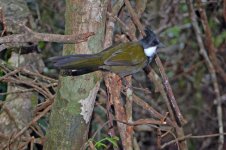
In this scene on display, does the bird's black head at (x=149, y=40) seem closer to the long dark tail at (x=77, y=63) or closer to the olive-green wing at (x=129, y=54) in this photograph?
the olive-green wing at (x=129, y=54)

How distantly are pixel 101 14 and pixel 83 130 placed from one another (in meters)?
0.55

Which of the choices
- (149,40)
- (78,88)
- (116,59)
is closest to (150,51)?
(149,40)

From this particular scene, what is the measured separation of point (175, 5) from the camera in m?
4.85

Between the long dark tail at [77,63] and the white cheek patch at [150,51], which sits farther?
the white cheek patch at [150,51]

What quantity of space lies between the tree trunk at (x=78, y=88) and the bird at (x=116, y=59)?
0.04 meters

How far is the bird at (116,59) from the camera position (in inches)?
91.7

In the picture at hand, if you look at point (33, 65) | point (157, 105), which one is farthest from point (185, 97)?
point (33, 65)

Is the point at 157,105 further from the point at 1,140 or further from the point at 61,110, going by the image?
the point at 61,110

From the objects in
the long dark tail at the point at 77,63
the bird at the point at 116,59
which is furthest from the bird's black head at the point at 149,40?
the long dark tail at the point at 77,63

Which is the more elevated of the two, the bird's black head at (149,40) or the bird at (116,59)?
the bird's black head at (149,40)

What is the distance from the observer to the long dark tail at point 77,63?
7.57 ft

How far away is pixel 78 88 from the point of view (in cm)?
242

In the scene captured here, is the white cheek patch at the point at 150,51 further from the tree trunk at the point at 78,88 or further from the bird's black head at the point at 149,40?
the tree trunk at the point at 78,88

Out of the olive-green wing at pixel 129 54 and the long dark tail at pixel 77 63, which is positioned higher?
the olive-green wing at pixel 129 54
